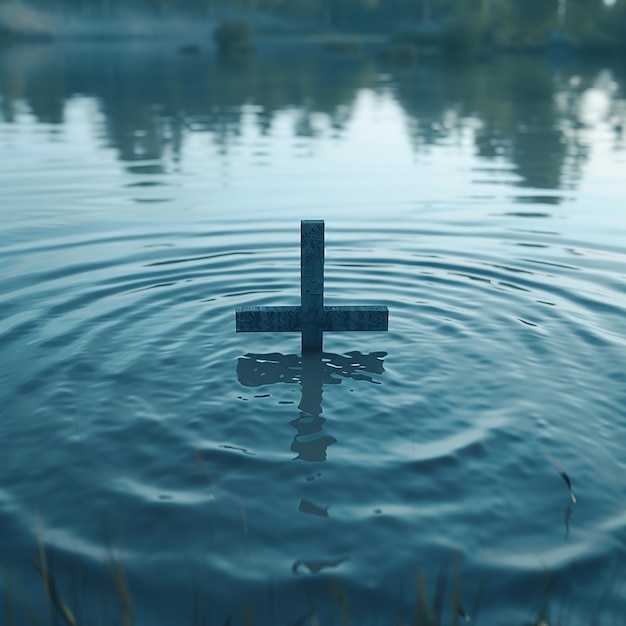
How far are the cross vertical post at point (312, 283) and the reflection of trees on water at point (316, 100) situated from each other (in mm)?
8997

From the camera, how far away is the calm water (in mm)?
3859

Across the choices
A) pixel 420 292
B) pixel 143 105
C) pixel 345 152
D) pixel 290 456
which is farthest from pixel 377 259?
pixel 143 105

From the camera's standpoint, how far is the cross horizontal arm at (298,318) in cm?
627

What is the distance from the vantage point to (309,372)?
616 cm

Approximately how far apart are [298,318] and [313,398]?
89 centimetres

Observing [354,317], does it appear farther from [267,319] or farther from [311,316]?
[267,319]

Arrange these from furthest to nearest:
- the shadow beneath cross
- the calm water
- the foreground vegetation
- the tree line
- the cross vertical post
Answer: the tree line, the cross vertical post, the shadow beneath cross, the calm water, the foreground vegetation

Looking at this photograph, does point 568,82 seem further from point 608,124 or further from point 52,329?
point 52,329

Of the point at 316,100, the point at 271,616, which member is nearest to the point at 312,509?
the point at 271,616

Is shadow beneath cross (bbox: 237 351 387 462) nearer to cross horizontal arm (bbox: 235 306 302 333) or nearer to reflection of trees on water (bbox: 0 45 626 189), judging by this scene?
cross horizontal arm (bbox: 235 306 302 333)

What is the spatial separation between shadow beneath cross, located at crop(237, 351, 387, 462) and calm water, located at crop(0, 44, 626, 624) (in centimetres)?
2

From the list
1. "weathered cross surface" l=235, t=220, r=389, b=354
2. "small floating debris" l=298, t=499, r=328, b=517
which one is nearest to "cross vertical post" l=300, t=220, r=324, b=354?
"weathered cross surface" l=235, t=220, r=389, b=354

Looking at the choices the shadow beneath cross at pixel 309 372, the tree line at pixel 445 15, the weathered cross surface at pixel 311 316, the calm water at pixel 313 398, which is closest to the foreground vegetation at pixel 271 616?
the calm water at pixel 313 398

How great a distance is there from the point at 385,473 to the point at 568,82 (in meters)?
38.2
